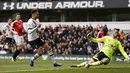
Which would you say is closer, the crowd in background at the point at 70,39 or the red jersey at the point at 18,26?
the red jersey at the point at 18,26

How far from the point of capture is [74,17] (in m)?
41.2

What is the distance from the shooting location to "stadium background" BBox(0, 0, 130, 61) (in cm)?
3400

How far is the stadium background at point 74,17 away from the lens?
1339 inches

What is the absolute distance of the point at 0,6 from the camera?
4153 centimetres

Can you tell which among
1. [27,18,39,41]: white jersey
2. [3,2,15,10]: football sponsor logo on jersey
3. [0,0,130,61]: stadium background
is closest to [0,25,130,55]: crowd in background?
[0,0,130,61]: stadium background

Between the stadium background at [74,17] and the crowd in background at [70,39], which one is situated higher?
the stadium background at [74,17]

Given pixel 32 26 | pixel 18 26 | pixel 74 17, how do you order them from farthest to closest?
pixel 74 17
pixel 18 26
pixel 32 26

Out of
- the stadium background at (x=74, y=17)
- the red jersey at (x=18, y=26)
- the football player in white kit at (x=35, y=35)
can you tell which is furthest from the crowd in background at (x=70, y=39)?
the football player in white kit at (x=35, y=35)

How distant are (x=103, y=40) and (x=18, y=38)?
8.75m

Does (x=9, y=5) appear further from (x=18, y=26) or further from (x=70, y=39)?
(x=18, y=26)

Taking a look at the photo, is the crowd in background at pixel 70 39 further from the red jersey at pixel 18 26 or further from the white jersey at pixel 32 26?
the white jersey at pixel 32 26

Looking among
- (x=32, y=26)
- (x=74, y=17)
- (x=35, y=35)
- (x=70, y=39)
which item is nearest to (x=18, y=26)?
(x=35, y=35)

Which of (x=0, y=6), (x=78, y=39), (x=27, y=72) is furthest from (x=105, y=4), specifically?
(x=27, y=72)

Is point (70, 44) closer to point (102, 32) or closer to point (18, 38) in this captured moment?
point (102, 32)
